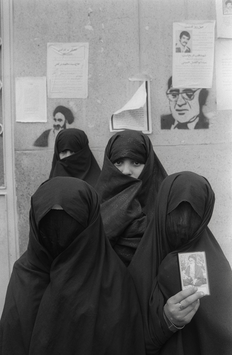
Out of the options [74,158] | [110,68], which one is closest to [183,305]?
[74,158]

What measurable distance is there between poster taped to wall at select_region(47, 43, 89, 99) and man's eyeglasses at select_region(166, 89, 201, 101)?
0.72 m

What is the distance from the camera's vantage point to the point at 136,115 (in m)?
3.55

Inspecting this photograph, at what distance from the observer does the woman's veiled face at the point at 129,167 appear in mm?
2709

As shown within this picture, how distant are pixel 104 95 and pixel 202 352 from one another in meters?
2.31

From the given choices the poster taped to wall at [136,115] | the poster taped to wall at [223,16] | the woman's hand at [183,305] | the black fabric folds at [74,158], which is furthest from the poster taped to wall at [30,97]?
the woman's hand at [183,305]

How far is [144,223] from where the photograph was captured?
2465mm

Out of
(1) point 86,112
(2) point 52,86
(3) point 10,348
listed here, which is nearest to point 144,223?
(3) point 10,348

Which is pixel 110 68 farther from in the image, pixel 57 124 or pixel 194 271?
pixel 194 271

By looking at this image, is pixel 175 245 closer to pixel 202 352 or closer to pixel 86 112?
pixel 202 352

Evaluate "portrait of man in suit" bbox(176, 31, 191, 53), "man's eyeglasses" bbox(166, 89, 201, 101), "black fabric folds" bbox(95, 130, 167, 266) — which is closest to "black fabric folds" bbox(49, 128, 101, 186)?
"black fabric folds" bbox(95, 130, 167, 266)

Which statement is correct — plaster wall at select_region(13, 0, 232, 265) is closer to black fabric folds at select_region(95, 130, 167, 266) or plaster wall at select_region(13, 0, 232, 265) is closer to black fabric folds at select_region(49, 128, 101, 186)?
black fabric folds at select_region(49, 128, 101, 186)

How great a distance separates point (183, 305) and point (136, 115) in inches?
83.8

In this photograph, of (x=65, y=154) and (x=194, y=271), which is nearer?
(x=194, y=271)

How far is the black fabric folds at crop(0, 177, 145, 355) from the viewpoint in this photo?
1.79 meters
